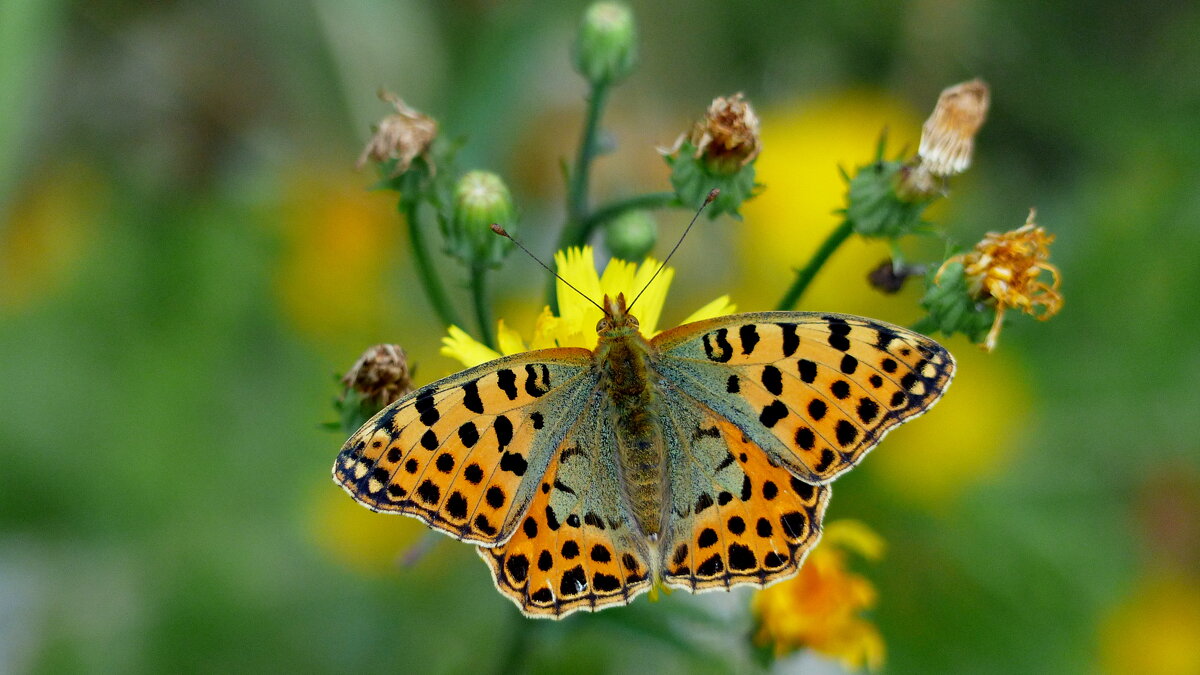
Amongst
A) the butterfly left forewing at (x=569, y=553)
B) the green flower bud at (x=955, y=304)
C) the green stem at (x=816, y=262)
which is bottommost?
the butterfly left forewing at (x=569, y=553)

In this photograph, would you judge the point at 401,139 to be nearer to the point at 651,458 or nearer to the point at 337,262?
the point at 651,458

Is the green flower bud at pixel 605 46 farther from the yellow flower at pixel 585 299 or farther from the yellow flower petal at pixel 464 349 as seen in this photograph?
the yellow flower petal at pixel 464 349

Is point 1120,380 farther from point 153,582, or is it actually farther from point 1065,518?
point 153,582

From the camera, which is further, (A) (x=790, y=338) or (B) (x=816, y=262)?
(B) (x=816, y=262)

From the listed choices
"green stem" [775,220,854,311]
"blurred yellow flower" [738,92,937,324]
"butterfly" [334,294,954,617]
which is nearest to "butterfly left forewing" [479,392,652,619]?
"butterfly" [334,294,954,617]

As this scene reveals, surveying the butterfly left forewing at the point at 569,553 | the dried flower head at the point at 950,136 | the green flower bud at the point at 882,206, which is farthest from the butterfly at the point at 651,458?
the dried flower head at the point at 950,136

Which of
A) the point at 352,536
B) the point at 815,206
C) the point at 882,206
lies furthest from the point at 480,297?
the point at 815,206

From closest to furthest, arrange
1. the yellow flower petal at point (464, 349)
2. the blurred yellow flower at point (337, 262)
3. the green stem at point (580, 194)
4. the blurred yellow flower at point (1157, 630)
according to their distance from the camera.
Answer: the yellow flower petal at point (464, 349), the green stem at point (580, 194), the blurred yellow flower at point (1157, 630), the blurred yellow flower at point (337, 262)
